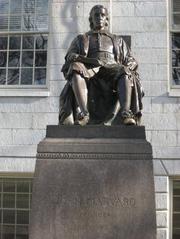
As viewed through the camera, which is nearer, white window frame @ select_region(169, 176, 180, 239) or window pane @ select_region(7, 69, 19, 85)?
white window frame @ select_region(169, 176, 180, 239)

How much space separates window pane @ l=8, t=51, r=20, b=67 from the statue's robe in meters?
4.29

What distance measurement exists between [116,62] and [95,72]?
0.38m

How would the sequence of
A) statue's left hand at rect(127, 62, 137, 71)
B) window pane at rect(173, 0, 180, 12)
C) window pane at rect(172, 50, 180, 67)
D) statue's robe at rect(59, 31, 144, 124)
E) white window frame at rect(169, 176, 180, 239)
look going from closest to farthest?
statue's robe at rect(59, 31, 144, 124)
statue's left hand at rect(127, 62, 137, 71)
white window frame at rect(169, 176, 180, 239)
window pane at rect(172, 50, 180, 67)
window pane at rect(173, 0, 180, 12)

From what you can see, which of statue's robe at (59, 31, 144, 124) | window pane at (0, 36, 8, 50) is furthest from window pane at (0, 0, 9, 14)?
statue's robe at (59, 31, 144, 124)

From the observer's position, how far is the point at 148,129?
34.1 ft

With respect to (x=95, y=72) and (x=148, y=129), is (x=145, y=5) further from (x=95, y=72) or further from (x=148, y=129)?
(x=95, y=72)

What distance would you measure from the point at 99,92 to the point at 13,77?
454 cm

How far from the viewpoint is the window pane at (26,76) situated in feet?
36.4

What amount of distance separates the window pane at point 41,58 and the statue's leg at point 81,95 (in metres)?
4.58

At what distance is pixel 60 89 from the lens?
10625mm

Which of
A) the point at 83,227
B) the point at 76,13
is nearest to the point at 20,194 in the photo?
the point at 76,13

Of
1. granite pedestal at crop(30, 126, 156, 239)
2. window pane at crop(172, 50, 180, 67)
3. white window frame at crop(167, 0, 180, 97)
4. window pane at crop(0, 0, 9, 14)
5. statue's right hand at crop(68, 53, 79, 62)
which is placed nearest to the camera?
granite pedestal at crop(30, 126, 156, 239)

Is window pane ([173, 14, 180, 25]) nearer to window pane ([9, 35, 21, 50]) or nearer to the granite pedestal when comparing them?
window pane ([9, 35, 21, 50])

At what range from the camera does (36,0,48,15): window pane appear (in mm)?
11164
